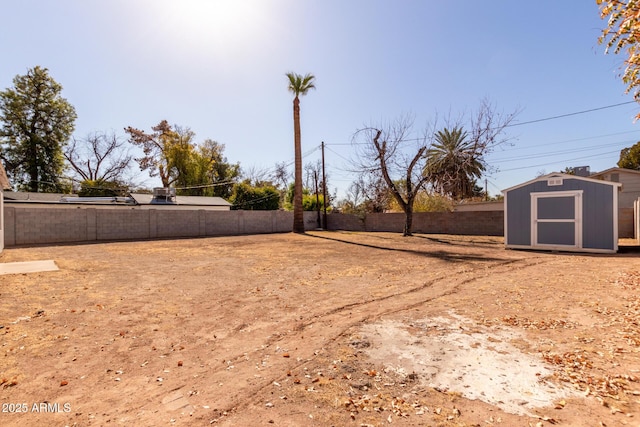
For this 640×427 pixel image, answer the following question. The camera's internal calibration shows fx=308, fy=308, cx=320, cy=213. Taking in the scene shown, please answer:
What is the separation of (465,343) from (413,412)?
1.45 metres

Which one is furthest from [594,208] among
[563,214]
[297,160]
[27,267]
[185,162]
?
[185,162]

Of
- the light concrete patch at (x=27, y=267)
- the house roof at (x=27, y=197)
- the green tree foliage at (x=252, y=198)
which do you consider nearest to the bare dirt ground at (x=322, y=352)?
the light concrete patch at (x=27, y=267)

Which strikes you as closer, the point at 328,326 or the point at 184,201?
the point at 328,326

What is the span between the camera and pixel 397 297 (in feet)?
17.0

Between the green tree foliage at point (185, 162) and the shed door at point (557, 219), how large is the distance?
25960 millimetres

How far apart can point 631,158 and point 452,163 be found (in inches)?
992

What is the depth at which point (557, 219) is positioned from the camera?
10.7 meters

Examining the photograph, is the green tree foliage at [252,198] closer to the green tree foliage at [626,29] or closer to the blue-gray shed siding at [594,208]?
the blue-gray shed siding at [594,208]

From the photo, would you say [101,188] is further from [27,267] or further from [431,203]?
[431,203]

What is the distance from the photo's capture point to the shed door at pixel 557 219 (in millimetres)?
10375

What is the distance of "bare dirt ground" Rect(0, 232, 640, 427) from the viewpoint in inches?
84.8

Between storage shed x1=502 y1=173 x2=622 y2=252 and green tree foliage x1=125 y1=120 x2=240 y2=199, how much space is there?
2538 cm

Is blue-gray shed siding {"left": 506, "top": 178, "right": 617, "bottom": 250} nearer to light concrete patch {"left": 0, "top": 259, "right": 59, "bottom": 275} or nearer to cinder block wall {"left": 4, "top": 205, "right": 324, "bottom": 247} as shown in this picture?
light concrete patch {"left": 0, "top": 259, "right": 59, "bottom": 275}

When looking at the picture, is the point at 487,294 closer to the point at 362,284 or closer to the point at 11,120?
the point at 362,284
